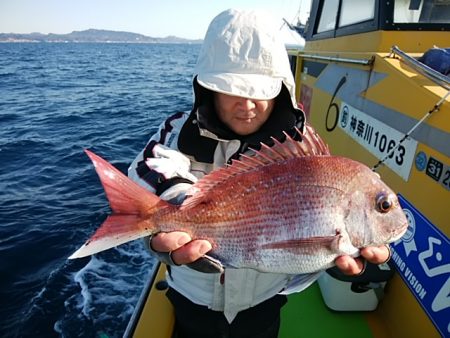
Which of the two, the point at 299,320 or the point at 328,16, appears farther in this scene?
the point at 328,16

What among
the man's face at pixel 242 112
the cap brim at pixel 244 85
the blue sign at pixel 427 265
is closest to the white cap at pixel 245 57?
the cap brim at pixel 244 85

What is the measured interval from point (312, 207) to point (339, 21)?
433cm

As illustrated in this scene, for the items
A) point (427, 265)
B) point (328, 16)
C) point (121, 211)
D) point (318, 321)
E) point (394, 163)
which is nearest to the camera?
point (121, 211)

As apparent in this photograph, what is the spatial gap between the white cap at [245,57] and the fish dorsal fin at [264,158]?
0.33 metres

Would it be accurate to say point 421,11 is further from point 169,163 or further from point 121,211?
point 121,211

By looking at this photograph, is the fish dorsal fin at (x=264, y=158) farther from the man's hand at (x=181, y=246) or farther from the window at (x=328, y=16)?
the window at (x=328, y=16)

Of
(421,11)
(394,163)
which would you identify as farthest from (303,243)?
(421,11)

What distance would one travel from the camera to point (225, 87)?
184 cm

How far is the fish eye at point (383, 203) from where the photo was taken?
158 cm

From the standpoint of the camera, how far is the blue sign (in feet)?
6.88

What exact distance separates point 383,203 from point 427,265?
1.07 meters

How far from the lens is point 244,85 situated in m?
1.84

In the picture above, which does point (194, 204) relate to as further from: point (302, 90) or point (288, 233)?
point (302, 90)

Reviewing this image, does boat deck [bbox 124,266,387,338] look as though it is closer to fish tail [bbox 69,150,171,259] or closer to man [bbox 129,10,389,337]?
man [bbox 129,10,389,337]
